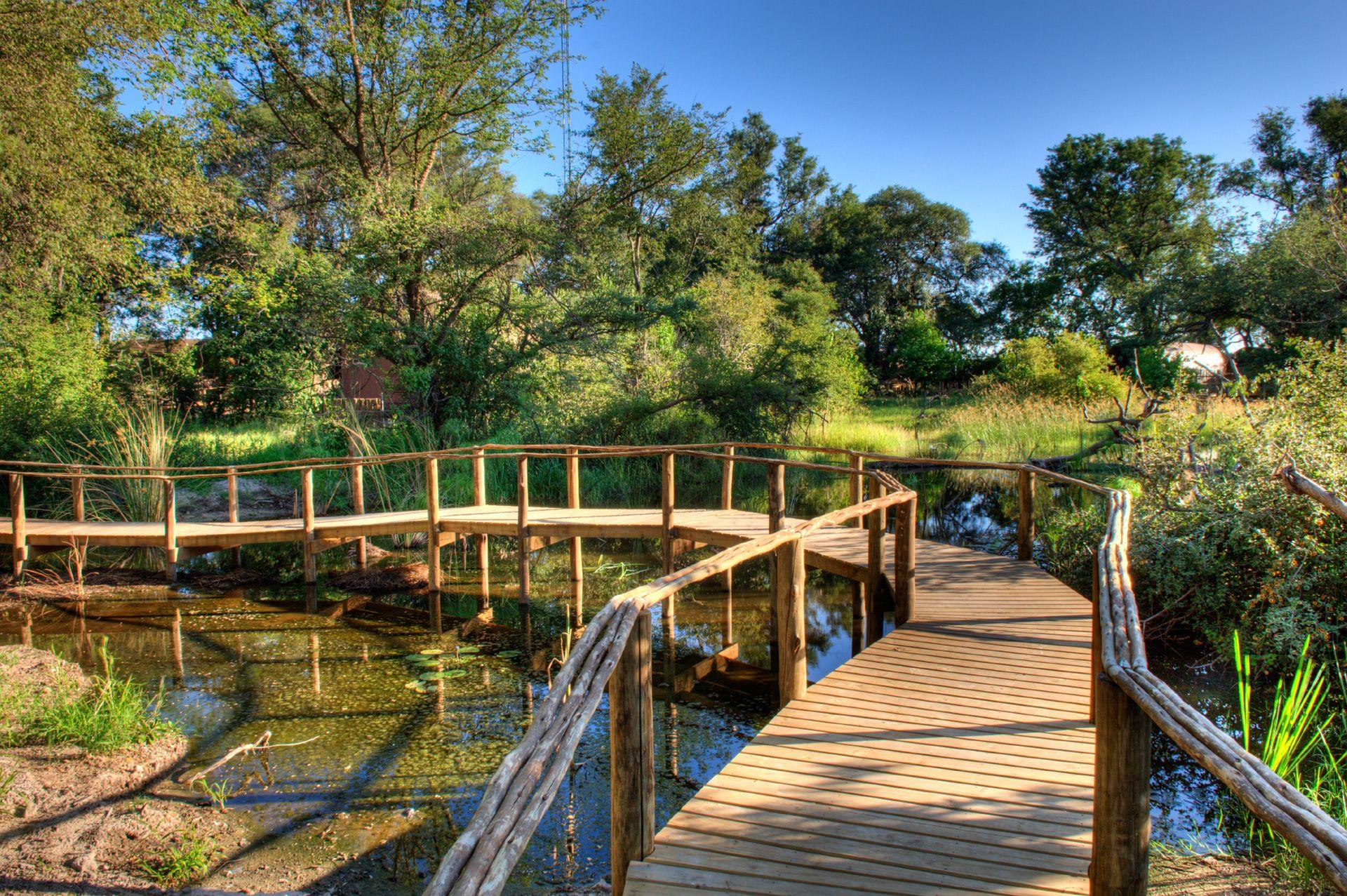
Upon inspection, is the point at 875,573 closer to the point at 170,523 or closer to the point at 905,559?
the point at 905,559

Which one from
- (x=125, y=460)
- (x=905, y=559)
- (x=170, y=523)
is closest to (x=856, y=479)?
(x=905, y=559)

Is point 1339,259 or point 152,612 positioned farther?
point 1339,259

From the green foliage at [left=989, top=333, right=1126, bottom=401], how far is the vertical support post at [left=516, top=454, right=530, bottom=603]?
51.1 feet

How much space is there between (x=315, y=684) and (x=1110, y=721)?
6.20 metres

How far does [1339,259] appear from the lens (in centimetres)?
1961

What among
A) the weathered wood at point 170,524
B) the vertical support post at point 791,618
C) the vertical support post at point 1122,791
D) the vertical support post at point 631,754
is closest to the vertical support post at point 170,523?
the weathered wood at point 170,524

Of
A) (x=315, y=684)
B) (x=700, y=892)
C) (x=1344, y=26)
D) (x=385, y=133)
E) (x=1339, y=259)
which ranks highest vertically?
(x=1344, y=26)

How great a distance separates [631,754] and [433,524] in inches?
283

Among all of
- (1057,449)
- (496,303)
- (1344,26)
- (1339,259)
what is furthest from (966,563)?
(1344,26)

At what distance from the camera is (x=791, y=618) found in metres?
4.55

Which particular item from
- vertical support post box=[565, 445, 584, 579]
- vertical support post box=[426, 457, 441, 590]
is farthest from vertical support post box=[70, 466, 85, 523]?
→ vertical support post box=[565, 445, 584, 579]

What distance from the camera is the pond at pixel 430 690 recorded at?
181 inches

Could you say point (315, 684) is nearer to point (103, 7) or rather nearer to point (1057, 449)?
point (103, 7)

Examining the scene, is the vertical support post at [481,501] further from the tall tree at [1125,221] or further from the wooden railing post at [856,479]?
the tall tree at [1125,221]
